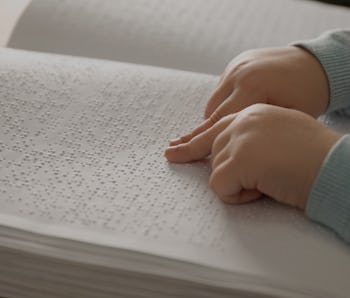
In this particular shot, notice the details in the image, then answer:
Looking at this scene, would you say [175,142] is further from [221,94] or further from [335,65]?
[335,65]

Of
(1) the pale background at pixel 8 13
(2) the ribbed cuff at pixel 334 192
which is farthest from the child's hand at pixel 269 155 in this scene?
(1) the pale background at pixel 8 13

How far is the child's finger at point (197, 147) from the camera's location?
547 millimetres

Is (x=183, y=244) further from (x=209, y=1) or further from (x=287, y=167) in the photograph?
(x=209, y=1)

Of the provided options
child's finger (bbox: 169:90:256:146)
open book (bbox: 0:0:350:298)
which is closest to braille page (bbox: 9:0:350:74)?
open book (bbox: 0:0:350:298)

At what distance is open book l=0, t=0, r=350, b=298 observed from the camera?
44 centimetres

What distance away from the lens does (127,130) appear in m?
0.59

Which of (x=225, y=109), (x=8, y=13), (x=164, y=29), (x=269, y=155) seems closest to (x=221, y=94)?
(x=225, y=109)

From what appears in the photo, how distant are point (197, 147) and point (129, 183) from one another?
0.07 metres

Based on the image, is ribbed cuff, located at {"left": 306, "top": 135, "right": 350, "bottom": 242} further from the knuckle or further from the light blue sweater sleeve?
the knuckle

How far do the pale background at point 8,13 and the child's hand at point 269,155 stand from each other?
0.59 meters

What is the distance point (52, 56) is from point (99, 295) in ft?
1.12

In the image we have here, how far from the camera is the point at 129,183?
1.69 feet

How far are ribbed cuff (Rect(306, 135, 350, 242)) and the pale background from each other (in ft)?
2.16

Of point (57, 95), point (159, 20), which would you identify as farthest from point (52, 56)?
point (159, 20)
